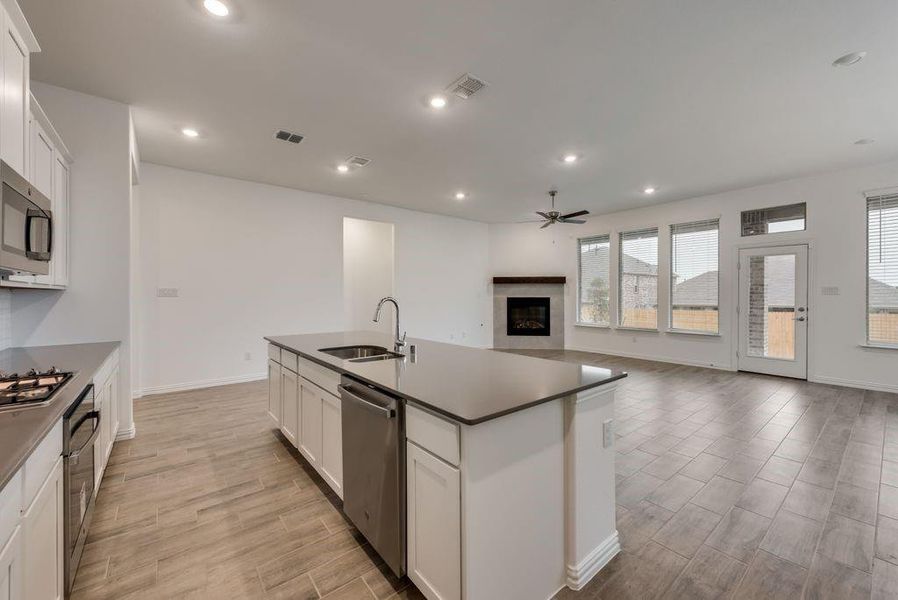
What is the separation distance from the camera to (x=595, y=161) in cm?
468

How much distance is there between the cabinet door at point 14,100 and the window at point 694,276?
314 inches

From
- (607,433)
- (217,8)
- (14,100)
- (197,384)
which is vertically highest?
(217,8)

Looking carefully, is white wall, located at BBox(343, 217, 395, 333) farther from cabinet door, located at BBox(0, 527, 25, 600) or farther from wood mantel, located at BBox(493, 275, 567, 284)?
cabinet door, located at BBox(0, 527, 25, 600)

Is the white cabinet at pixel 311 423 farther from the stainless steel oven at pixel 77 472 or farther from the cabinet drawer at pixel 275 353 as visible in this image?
the stainless steel oven at pixel 77 472

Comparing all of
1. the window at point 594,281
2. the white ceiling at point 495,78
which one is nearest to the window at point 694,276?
the window at point 594,281

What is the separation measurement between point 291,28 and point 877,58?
4130mm

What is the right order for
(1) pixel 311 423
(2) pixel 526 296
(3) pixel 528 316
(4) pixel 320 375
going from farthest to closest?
(3) pixel 528 316
(2) pixel 526 296
(1) pixel 311 423
(4) pixel 320 375

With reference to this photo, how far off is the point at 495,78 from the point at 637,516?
10.5ft

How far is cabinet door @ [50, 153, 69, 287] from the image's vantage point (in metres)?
2.62

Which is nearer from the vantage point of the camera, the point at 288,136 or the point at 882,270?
the point at 288,136

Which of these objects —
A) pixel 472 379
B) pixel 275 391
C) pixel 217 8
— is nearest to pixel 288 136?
pixel 217 8

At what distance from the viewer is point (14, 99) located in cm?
171

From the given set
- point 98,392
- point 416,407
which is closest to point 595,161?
point 416,407

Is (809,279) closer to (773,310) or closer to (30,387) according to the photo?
(773,310)
